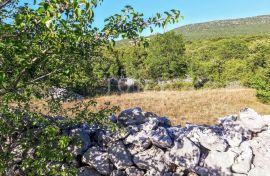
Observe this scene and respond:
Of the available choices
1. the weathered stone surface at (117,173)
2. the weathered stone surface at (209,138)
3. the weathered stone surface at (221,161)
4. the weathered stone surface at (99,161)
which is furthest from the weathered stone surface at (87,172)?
the weathered stone surface at (221,161)

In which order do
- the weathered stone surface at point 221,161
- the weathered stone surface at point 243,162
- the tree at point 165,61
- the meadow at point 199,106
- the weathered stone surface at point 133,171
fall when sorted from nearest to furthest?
the weathered stone surface at point 243,162 < the weathered stone surface at point 221,161 < the weathered stone surface at point 133,171 < the meadow at point 199,106 < the tree at point 165,61

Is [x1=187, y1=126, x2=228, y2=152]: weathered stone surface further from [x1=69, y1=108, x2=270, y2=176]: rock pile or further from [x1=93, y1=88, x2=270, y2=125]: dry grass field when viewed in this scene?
[x1=93, y1=88, x2=270, y2=125]: dry grass field

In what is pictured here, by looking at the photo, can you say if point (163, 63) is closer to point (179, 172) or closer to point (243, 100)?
point (243, 100)

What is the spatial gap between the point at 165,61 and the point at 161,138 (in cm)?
6221

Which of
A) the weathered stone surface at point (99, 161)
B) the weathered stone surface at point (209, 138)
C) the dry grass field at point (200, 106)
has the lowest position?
Answer: the dry grass field at point (200, 106)

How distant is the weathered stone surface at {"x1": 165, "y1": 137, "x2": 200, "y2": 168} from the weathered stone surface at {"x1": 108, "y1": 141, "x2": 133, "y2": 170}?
5.08 ft

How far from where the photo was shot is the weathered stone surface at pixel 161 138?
12257 millimetres

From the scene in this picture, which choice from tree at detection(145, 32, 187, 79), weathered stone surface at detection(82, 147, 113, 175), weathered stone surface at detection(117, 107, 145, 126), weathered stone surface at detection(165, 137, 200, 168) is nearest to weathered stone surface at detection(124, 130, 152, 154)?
weathered stone surface at detection(117, 107, 145, 126)

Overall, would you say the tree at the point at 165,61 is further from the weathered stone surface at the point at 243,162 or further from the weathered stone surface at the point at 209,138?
the weathered stone surface at the point at 243,162

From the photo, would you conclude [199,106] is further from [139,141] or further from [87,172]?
[87,172]

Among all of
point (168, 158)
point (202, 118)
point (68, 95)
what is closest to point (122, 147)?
point (168, 158)

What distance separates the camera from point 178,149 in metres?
12.2

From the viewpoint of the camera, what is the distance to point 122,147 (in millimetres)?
12625

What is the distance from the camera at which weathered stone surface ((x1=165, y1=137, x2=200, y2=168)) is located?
1198cm
